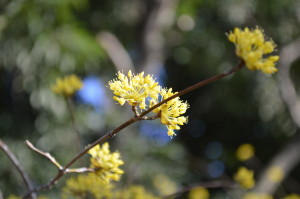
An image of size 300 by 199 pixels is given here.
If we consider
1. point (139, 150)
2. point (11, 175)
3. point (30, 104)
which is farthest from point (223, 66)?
point (11, 175)

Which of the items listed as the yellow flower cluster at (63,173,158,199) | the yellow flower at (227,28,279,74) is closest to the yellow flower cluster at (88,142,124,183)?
the yellow flower cluster at (63,173,158,199)

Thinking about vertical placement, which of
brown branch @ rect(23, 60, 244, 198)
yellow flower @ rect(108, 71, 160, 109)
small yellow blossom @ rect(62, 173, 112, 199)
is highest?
small yellow blossom @ rect(62, 173, 112, 199)

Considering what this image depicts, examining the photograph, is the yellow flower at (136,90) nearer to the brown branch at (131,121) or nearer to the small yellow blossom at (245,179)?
the brown branch at (131,121)

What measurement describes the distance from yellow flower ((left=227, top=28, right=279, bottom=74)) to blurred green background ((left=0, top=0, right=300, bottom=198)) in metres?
2.07

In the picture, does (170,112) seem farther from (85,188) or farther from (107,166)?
(85,188)

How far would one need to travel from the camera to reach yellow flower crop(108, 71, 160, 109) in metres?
0.85

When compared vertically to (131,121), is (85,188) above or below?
above

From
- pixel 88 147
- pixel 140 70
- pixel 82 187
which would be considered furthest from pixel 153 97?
pixel 140 70

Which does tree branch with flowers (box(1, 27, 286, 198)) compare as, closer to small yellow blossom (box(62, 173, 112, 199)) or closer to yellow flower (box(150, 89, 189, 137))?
yellow flower (box(150, 89, 189, 137))

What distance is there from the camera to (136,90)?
2.89 feet

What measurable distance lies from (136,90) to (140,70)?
334 centimetres

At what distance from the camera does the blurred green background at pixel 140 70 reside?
3.84 metres

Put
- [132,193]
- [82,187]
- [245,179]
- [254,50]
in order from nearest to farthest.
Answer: [254,50], [82,187], [132,193], [245,179]

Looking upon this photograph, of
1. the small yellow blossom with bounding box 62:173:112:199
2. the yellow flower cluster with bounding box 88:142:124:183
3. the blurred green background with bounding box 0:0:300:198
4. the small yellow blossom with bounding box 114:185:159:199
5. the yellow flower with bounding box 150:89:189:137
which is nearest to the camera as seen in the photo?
the yellow flower with bounding box 150:89:189:137
